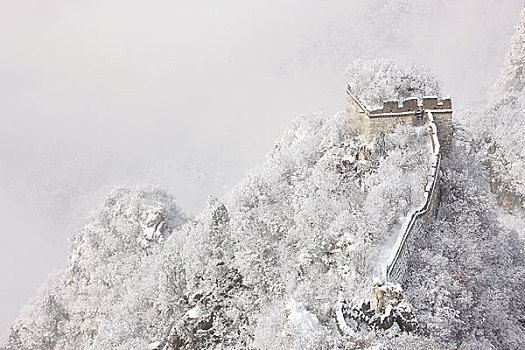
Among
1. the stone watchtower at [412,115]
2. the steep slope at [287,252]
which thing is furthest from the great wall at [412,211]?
the steep slope at [287,252]

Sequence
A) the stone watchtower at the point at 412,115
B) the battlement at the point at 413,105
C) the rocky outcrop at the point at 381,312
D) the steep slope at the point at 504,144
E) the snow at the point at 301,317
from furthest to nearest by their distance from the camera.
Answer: the steep slope at the point at 504,144, the battlement at the point at 413,105, the stone watchtower at the point at 412,115, the snow at the point at 301,317, the rocky outcrop at the point at 381,312

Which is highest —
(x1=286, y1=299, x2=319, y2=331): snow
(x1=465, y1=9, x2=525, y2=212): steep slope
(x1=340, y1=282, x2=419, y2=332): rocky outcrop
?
(x1=286, y1=299, x2=319, y2=331): snow

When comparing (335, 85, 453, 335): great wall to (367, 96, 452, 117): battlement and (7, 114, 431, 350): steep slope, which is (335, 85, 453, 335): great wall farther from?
(7, 114, 431, 350): steep slope

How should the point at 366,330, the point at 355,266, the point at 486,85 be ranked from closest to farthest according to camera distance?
the point at 366,330
the point at 355,266
the point at 486,85

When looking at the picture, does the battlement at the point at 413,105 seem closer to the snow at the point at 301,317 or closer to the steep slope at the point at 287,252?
the steep slope at the point at 287,252

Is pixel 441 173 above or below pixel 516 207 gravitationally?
above

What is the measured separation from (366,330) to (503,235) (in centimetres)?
1005

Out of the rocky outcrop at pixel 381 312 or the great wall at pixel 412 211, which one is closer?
the rocky outcrop at pixel 381 312

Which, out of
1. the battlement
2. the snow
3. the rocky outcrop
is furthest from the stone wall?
the snow

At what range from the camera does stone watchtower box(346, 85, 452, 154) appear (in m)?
25.1

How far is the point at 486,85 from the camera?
449 ft

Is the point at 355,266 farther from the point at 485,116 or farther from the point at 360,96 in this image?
the point at 485,116

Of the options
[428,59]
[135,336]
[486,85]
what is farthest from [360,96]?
[428,59]

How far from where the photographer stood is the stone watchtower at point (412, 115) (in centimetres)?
2509
